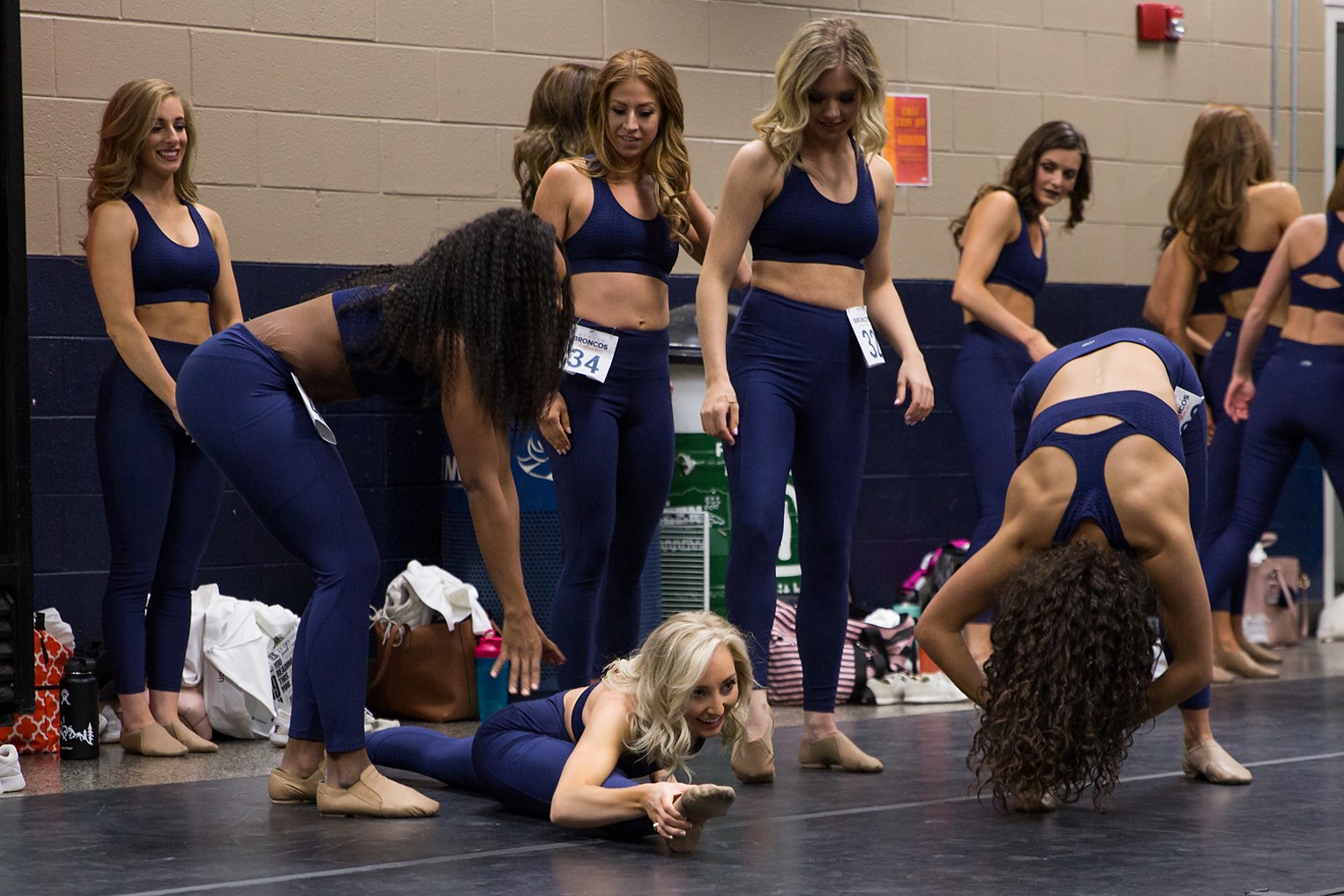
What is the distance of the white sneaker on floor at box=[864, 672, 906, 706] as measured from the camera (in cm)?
467

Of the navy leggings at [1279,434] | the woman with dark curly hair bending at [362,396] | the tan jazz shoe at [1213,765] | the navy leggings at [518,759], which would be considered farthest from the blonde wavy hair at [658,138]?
the navy leggings at [1279,434]

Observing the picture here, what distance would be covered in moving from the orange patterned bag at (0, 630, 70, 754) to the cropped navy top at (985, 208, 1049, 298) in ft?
8.76

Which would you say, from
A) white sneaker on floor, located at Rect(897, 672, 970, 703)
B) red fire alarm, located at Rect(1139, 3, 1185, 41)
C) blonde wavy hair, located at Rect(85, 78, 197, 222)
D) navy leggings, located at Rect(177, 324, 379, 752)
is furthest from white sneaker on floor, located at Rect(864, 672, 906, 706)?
red fire alarm, located at Rect(1139, 3, 1185, 41)

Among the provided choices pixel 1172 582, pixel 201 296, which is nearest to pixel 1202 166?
pixel 1172 582

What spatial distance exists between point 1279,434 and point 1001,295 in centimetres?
85

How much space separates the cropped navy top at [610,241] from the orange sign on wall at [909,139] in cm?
217

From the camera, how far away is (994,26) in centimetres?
577

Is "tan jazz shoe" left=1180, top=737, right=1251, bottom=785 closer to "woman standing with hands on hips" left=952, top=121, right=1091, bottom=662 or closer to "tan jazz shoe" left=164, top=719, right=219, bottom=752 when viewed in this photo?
"woman standing with hands on hips" left=952, top=121, right=1091, bottom=662

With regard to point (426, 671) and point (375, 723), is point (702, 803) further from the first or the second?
point (426, 671)

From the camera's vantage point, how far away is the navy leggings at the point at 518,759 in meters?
2.84

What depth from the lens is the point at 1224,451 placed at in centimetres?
497

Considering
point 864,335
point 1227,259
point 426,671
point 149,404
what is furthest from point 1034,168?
point 149,404

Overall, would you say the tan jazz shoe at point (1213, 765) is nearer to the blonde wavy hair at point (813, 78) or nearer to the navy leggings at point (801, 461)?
the navy leggings at point (801, 461)

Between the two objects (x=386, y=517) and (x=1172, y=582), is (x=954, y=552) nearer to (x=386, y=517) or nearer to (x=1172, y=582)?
Answer: (x=386, y=517)
